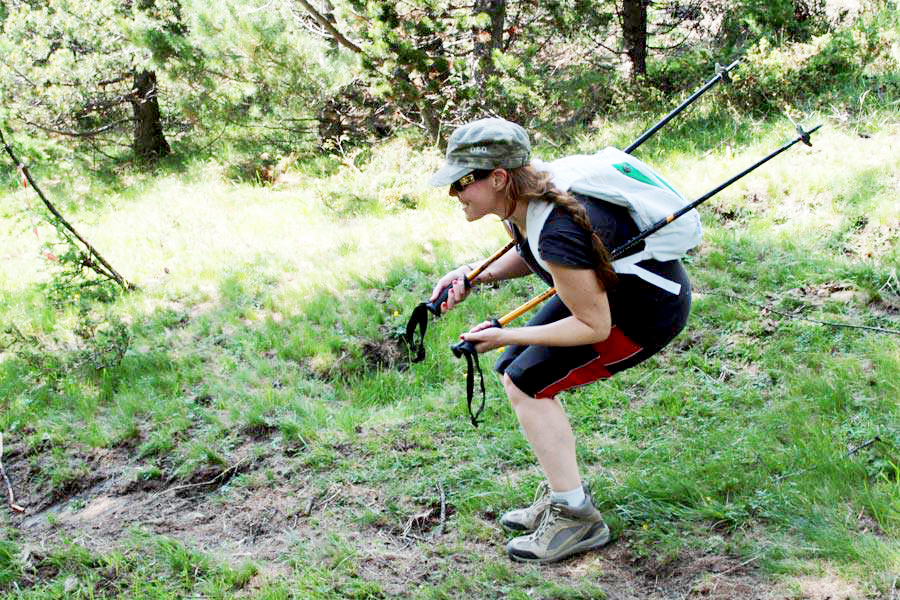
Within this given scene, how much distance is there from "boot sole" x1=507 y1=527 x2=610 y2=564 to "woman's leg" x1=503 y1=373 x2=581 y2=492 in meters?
0.34

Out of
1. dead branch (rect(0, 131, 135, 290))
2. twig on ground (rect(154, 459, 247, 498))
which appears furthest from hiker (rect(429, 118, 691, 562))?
dead branch (rect(0, 131, 135, 290))

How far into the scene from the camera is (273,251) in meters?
8.03

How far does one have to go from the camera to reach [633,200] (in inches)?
120

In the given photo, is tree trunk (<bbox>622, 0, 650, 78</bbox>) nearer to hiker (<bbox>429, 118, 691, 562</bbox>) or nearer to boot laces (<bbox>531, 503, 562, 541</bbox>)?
hiker (<bbox>429, 118, 691, 562</bbox>)

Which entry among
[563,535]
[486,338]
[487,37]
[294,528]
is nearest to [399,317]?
[294,528]

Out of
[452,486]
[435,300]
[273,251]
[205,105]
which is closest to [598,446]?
[452,486]

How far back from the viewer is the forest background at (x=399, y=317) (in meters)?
3.75

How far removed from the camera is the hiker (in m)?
2.90

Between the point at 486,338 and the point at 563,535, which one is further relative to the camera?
the point at 563,535

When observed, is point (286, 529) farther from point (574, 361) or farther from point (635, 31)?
point (635, 31)

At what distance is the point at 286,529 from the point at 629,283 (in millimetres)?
2362

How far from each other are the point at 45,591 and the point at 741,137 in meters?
7.40

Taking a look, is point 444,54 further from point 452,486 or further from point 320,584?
point 320,584

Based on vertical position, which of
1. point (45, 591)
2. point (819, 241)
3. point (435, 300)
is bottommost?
point (819, 241)
